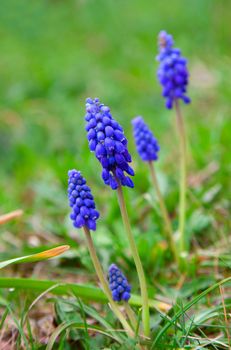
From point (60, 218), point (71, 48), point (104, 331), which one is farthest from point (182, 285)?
point (71, 48)

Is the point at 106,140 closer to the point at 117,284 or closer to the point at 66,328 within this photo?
the point at 117,284

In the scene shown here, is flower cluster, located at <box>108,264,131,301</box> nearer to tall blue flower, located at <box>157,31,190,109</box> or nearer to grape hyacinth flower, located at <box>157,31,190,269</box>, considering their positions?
grape hyacinth flower, located at <box>157,31,190,269</box>

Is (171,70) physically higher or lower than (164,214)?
higher

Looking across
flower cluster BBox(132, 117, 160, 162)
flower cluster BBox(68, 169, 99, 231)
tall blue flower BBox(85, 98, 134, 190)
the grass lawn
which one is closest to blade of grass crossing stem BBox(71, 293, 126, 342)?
the grass lawn

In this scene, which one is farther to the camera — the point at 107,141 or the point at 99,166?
the point at 99,166

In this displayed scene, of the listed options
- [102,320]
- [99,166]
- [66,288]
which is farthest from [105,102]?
[102,320]
